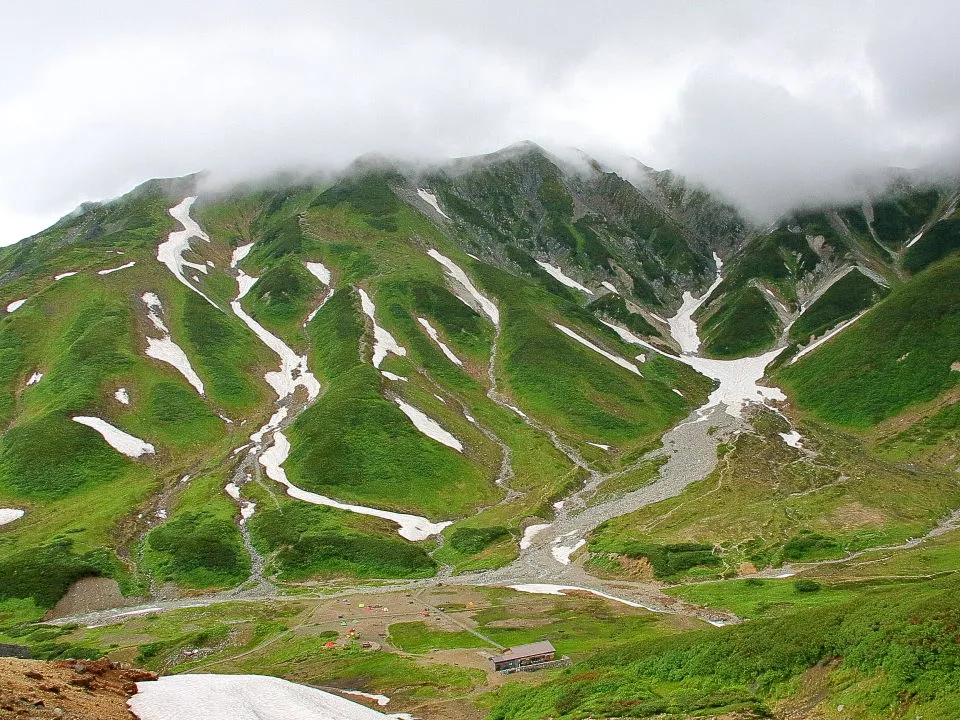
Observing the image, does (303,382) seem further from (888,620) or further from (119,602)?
(888,620)

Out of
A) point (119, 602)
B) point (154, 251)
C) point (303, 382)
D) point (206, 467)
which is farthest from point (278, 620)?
point (154, 251)

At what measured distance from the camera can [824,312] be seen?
187 metres

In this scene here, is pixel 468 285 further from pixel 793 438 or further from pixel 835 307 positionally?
pixel 835 307

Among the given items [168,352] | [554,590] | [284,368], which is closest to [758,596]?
[554,590]

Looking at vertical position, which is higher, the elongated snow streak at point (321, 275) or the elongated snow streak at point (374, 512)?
the elongated snow streak at point (321, 275)

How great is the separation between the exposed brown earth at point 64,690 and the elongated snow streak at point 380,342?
10520 centimetres

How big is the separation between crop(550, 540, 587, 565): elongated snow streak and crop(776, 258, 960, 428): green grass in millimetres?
76545

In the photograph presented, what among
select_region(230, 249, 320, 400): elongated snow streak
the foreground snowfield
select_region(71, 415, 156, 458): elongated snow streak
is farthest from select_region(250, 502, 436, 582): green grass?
the foreground snowfield

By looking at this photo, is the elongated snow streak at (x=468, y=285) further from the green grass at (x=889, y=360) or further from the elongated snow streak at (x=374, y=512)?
the elongated snow streak at (x=374, y=512)

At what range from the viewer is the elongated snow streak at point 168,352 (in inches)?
4859

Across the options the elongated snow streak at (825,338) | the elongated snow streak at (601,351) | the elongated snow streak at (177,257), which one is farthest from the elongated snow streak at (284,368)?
the elongated snow streak at (825,338)

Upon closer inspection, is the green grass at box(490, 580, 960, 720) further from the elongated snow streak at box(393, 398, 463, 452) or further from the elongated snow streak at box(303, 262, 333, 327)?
the elongated snow streak at box(303, 262, 333, 327)

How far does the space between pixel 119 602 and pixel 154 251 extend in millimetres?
137746

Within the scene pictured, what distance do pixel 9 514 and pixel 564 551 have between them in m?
73.4
